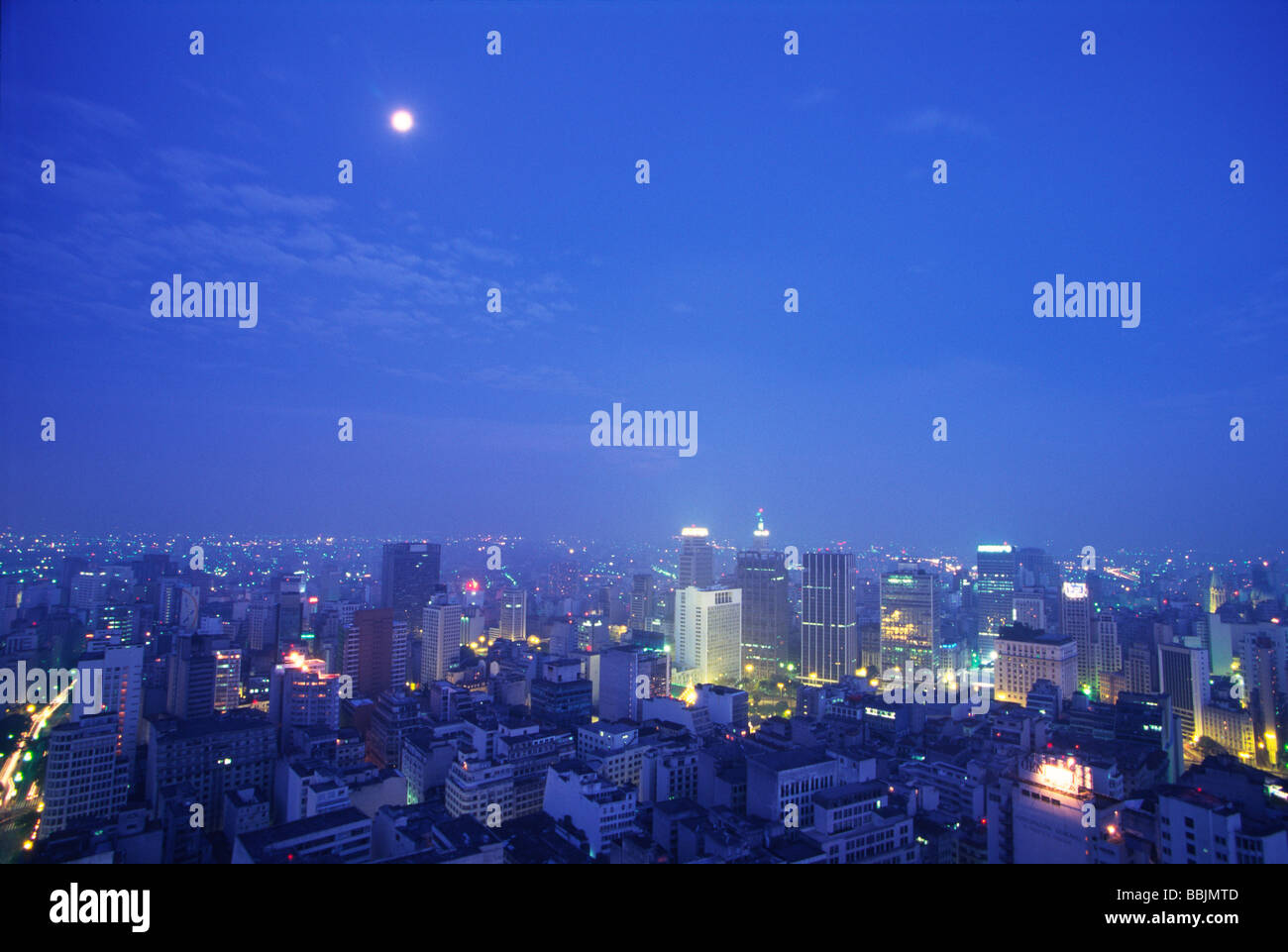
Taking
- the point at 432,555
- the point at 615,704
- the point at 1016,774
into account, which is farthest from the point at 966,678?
the point at 432,555

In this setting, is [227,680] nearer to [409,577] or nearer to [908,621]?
[409,577]

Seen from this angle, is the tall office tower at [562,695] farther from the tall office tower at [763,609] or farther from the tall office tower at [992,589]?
the tall office tower at [992,589]

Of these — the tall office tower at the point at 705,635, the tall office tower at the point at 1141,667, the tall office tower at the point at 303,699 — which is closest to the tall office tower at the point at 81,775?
the tall office tower at the point at 303,699

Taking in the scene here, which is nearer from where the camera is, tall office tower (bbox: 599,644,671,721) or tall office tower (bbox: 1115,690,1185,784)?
tall office tower (bbox: 1115,690,1185,784)

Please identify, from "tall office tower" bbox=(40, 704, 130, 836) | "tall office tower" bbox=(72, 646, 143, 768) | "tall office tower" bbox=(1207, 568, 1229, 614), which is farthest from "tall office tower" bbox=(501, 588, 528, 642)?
"tall office tower" bbox=(1207, 568, 1229, 614)

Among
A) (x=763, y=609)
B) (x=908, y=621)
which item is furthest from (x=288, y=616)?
(x=908, y=621)

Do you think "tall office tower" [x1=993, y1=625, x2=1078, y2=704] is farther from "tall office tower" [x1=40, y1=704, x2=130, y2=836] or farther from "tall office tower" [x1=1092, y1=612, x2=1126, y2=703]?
"tall office tower" [x1=40, y1=704, x2=130, y2=836]
